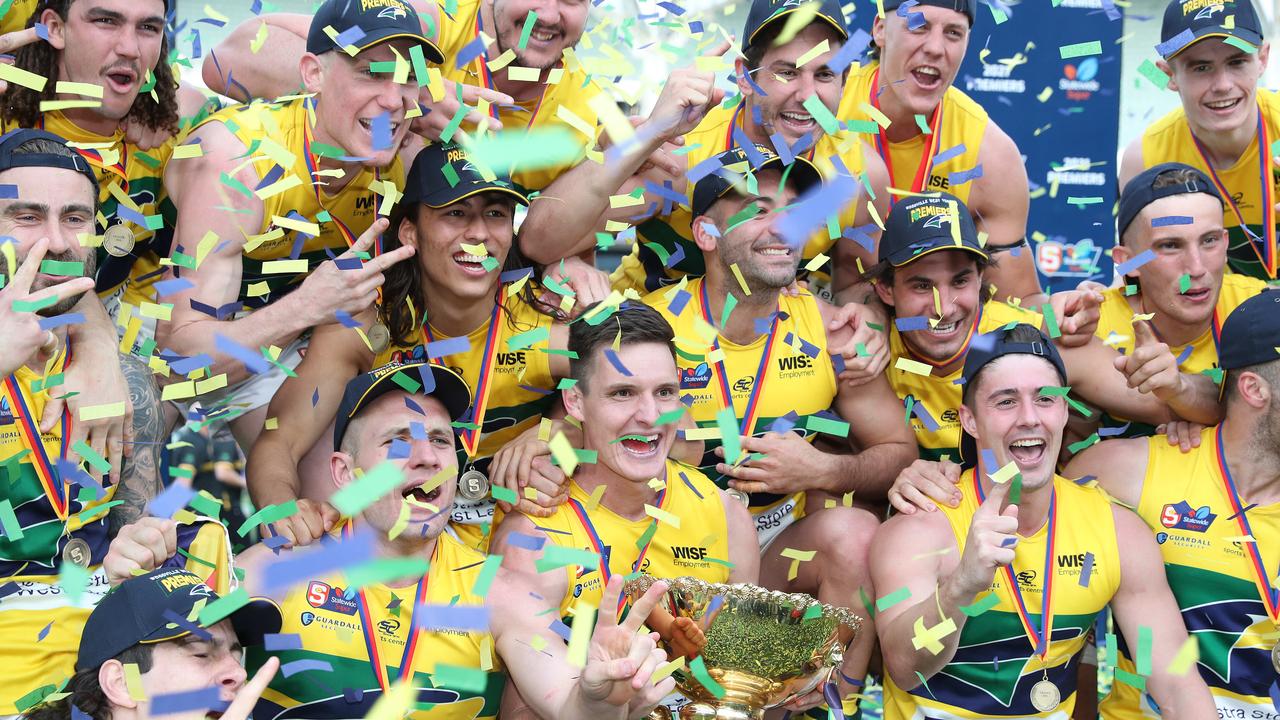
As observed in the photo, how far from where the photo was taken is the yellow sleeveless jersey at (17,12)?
5.31 meters

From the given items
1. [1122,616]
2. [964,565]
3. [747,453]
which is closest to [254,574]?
[747,453]

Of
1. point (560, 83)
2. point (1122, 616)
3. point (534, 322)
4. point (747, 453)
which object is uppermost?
point (560, 83)

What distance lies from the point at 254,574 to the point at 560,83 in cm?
225

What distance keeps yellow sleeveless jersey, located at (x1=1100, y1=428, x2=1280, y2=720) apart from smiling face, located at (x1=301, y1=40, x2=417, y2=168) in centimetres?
297

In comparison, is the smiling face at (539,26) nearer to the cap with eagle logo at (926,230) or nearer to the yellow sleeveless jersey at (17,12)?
the cap with eagle logo at (926,230)

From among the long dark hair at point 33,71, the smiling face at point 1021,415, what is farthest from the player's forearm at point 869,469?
the long dark hair at point 33,71

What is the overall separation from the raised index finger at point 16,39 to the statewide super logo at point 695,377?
2586 millimetres

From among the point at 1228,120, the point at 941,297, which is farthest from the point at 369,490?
the point at 1228,120

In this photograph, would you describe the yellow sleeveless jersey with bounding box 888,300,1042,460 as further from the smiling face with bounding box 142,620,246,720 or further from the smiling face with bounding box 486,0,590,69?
the smiling face with bounding box 142,620,246,720

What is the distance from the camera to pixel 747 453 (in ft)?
17.6

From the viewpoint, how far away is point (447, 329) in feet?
17.6

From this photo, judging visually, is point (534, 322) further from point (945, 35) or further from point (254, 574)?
point (945, 35)

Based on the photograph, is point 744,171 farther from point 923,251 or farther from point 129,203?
point 129,203

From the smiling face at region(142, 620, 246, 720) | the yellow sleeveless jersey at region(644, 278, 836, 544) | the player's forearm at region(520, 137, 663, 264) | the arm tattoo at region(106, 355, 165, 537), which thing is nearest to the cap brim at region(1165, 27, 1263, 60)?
the yellow sleeveless jersey at region(644, 278, 836, 544)
